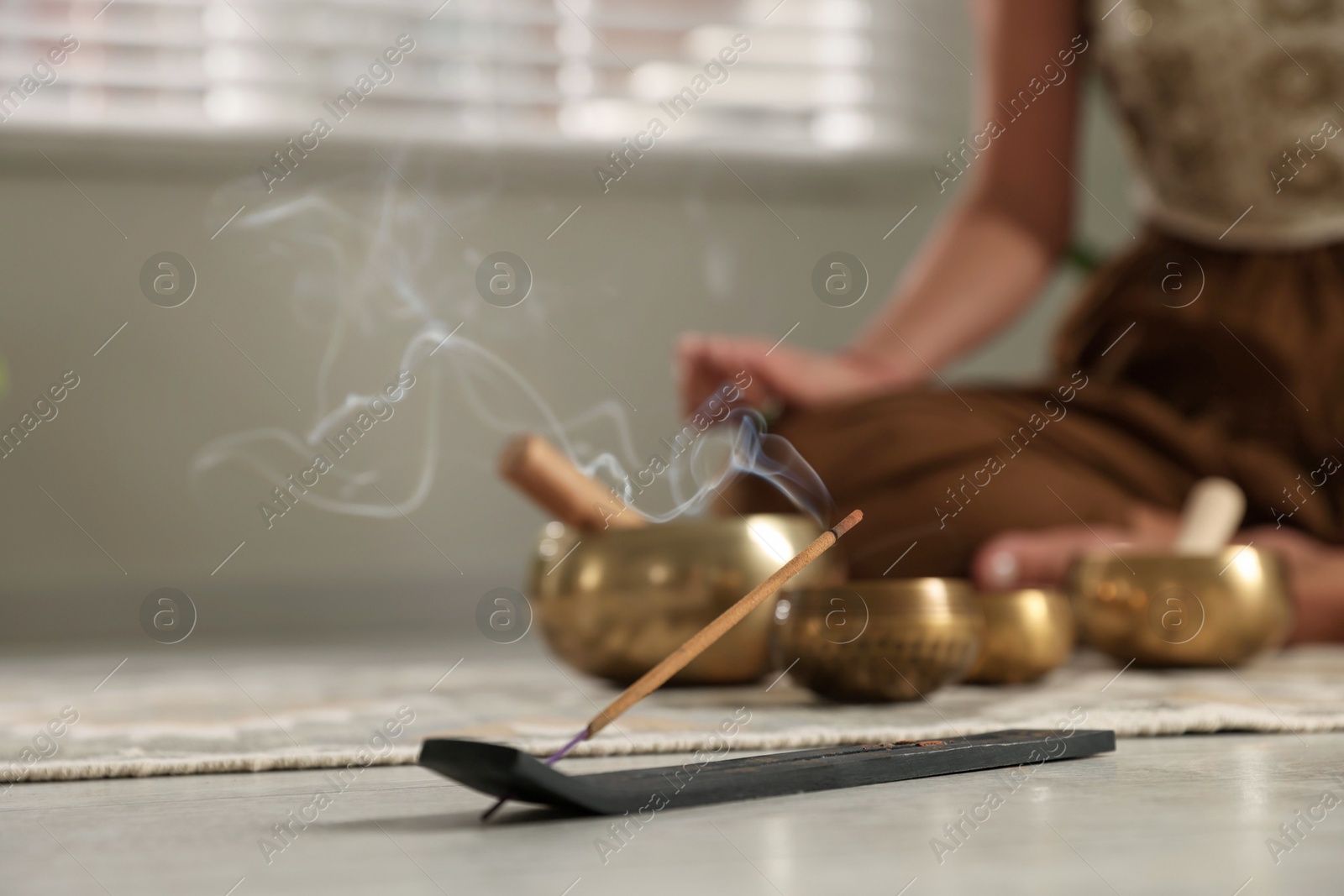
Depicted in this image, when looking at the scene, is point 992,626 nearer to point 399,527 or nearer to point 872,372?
point 872,372

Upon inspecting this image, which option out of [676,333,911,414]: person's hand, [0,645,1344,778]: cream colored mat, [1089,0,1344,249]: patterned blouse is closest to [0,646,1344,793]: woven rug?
[0,645,1344,778]: cream colored mat

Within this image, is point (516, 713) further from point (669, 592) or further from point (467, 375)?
point (467, 375)

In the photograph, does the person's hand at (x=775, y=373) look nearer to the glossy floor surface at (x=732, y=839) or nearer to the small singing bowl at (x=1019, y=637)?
the small singing bowl at (x=1019, y=637)

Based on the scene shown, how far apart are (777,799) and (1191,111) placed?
3.88 feet

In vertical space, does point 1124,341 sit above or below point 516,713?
above

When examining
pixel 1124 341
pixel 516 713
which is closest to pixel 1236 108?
pixel 1124 341

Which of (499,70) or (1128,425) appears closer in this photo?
(1128,425)

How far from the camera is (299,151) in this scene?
7.61 feet

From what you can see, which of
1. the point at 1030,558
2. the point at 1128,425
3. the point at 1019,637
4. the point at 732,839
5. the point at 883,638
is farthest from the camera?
the point at 1128,425

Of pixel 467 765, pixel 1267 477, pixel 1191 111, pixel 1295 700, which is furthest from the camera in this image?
pixel 1191 111

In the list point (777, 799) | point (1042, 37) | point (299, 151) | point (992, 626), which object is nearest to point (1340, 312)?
point (1042, 37)

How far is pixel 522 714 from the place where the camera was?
78 cm

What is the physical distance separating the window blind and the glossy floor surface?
1887 mm

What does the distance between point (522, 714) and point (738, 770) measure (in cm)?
30
